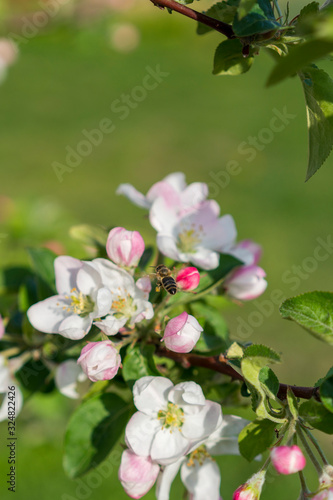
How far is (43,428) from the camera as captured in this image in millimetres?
2885

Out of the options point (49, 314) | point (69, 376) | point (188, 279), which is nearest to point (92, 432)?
point (69, 376)

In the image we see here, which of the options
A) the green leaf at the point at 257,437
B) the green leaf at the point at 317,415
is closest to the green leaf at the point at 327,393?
the green leaf at the point at 317,415

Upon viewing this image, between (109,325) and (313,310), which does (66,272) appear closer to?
(109,325)

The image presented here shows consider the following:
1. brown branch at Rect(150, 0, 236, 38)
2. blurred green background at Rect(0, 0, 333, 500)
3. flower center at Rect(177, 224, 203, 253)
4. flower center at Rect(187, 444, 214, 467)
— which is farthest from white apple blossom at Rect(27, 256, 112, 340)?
blurred green background at Rect(0, 0, 333, 500)

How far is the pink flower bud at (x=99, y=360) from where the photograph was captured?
881 millimetres

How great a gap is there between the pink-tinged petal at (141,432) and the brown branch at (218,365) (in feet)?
0.44

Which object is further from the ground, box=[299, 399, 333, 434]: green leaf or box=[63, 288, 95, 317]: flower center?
box=[299, 399, 333, 434]: green leaf

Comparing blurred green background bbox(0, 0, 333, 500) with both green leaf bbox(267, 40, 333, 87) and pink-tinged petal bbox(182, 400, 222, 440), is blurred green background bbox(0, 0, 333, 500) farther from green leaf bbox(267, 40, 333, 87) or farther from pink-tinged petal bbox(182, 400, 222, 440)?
green leaf bbox(267, 40, 333, 87)

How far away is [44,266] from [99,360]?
43cm

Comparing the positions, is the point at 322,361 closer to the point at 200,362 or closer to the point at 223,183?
the point at 223,183

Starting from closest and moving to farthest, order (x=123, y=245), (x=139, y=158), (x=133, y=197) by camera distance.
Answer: (x=123, y=245) → (x=133, y=197) → (x=139, y=158)

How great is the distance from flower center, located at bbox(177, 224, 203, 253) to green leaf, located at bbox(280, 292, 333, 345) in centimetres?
33

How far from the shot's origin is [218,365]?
3.18ft

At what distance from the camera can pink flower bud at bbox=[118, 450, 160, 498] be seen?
2.90 feet
